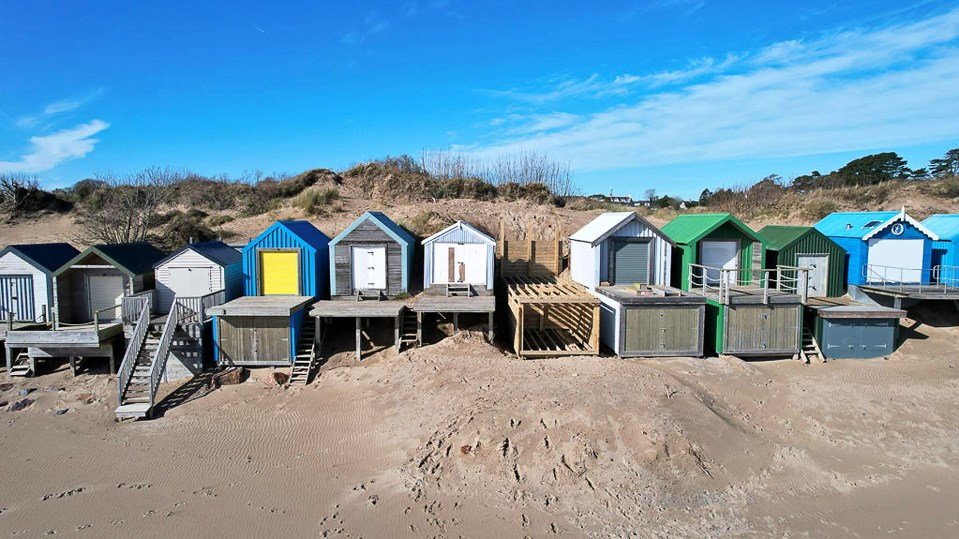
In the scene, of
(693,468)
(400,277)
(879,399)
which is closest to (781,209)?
(879,399)

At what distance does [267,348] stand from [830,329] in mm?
19029

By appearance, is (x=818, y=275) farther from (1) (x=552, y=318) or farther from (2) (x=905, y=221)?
(1) (x=552, y=318)

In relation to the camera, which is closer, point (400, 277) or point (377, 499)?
point (377, 499)

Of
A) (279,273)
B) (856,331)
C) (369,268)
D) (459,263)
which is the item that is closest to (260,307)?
(279,273)

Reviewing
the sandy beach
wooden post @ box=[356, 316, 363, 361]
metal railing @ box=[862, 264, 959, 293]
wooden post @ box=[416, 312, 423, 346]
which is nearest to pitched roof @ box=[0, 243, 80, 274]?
the sandy beach

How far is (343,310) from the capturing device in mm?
18000

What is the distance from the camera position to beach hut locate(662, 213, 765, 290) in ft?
65.4

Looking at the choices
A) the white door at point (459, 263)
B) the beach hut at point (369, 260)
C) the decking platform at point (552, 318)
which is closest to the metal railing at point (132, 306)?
the beach hut at point (369, 260)

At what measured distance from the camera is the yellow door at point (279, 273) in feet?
65.0

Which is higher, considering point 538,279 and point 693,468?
point 538,279

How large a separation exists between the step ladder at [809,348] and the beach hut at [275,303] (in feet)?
54.1

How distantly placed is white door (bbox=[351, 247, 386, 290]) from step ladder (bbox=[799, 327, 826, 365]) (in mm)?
14988

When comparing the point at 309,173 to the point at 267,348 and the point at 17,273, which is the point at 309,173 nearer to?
the point at 17,273

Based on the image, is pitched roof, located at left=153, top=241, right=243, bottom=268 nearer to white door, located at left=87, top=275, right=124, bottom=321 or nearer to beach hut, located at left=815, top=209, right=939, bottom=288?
white door, located at left=87, top=275, right=124, bottom=321
